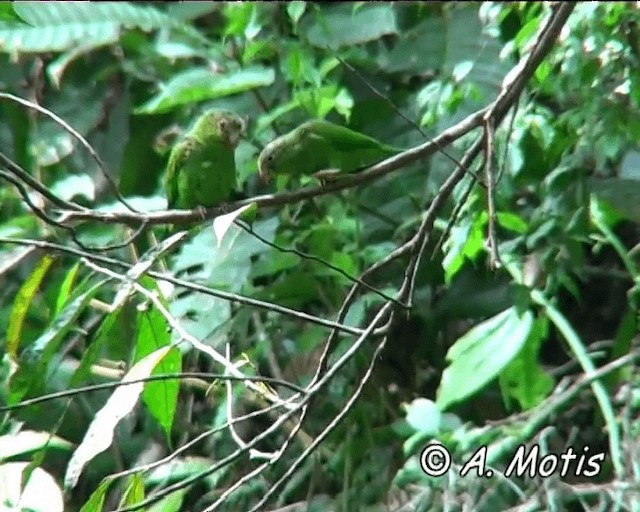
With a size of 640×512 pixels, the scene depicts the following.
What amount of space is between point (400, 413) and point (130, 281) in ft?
3.49

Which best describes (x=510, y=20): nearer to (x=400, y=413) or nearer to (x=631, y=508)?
(x=400, y=413)

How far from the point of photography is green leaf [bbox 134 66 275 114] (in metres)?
1.87

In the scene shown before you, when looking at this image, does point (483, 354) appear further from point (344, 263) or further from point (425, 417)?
point (344, 263)

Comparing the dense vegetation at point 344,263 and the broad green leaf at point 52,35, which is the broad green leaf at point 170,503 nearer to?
the dense vegetation at point 344,263

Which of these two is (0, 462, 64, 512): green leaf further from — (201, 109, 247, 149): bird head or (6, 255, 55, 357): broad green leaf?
(201, 109, 247, 149): bird head

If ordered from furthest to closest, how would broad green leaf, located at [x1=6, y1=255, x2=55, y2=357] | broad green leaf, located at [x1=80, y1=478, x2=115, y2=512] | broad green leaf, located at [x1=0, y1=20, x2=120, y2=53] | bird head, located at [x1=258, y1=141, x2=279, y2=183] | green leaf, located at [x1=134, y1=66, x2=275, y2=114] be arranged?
broad green leaf, located at [x1=0, y1=20, x2=120, y2=53]
green leaf, located at [x1=134, y1=66, x2=275, y2=114]
bird head, located at [x1=258, y1=141, x2=279, y2=183]
broad green leaf, located at [x1=6, y1=255, x2=55, y2=357]
broad green leaf, located at [x1=80, y1=478, x2=115, y2=512]

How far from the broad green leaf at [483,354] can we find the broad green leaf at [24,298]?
28.7 inches

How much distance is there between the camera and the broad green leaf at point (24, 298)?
1060 mm

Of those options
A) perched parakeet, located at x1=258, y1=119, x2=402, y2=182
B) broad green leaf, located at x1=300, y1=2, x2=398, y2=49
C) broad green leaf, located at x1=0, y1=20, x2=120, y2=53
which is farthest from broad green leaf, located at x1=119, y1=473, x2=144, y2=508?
broad green leaf, located at x1=0, y1=20, x2=120, y2=53

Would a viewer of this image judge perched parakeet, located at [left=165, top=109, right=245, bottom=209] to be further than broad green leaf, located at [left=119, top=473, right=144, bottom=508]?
Yes

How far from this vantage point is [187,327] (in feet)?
5.55

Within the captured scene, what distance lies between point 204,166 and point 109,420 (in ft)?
2.07

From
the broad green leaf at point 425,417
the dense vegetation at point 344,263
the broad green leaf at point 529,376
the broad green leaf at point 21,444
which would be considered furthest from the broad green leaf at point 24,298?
the broad green leaf at point 529,376

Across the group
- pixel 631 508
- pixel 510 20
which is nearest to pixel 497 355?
pixel 631 508
